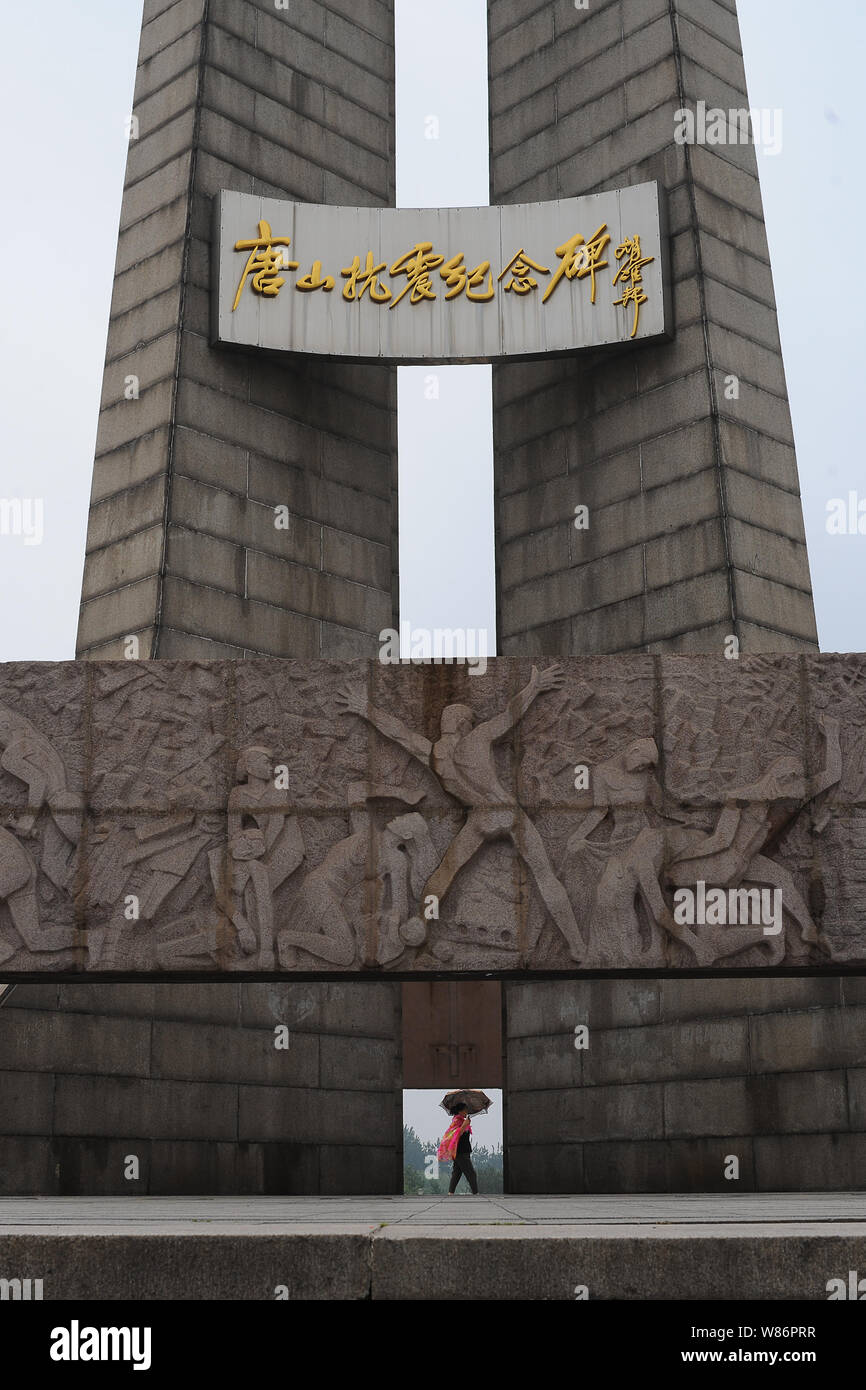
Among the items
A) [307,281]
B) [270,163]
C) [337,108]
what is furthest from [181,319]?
[337,108]

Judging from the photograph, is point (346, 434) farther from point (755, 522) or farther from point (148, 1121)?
point (148, 1121)

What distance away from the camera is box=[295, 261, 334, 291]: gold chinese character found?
2059 cm

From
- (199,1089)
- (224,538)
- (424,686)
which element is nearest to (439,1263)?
(424,686)

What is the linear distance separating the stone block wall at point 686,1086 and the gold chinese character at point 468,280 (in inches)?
367

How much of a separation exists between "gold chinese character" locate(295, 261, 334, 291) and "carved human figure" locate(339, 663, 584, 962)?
9.96 meters

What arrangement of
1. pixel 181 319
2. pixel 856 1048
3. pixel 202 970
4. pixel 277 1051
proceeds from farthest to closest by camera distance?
pixel 181 319, pixel 277 1051, pixel 856 1048, pixel 202 970

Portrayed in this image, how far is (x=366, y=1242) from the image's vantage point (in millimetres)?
6160

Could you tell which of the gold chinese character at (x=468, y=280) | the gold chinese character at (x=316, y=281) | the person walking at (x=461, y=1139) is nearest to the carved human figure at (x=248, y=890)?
the person walking at (x=461, y=1139)

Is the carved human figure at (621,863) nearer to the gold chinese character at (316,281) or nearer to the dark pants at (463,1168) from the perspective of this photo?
the dark pants at (463,1168)

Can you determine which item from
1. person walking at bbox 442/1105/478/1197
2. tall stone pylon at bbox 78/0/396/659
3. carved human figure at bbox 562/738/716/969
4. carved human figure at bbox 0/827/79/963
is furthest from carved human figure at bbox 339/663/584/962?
tall stone pylon at bbox 78/0/396/659

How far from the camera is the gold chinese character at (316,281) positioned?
20594mm

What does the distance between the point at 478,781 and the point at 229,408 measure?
31.4 feet

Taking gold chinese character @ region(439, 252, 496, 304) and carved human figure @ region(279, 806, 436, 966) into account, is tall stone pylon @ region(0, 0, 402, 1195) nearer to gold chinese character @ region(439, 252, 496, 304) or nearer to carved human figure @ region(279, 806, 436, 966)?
gold chinese character @ region(439, 252, 496, 304)

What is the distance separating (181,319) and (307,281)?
1899 millimetres
